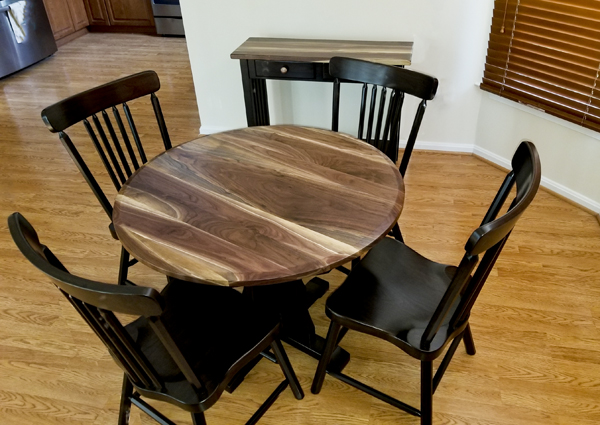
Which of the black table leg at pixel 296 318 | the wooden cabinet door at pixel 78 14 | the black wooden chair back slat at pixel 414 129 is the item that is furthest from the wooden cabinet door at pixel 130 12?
the black table leg at pixel 296 318

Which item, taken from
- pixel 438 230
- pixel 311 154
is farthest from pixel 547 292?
pixel 311 154

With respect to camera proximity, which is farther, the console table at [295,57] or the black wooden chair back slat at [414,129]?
the console table at [295,57]

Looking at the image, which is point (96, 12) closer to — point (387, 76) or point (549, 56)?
point (387, 76)

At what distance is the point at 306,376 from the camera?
1.79m

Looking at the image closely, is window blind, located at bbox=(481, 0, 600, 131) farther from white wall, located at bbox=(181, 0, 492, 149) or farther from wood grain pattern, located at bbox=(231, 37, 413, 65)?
wood grain pattern, located at bbox=(231, 37, 413, 65)

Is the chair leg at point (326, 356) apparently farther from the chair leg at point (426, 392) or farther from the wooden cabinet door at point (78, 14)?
the wooden cabinet door at point (78, 14)

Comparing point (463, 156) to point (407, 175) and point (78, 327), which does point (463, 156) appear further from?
point (78, 327)

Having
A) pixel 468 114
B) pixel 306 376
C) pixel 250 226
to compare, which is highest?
pixel 250 226

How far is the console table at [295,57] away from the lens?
2.57 metres

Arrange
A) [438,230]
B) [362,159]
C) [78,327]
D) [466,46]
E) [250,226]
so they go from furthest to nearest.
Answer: [466,46], [438,230], [78,327], [362,159], [250,226]

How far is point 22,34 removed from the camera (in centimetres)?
477

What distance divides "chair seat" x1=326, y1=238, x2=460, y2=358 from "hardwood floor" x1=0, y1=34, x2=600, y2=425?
0.43 m

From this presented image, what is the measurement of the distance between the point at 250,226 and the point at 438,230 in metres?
1.39

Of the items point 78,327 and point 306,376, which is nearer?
point 306,376
